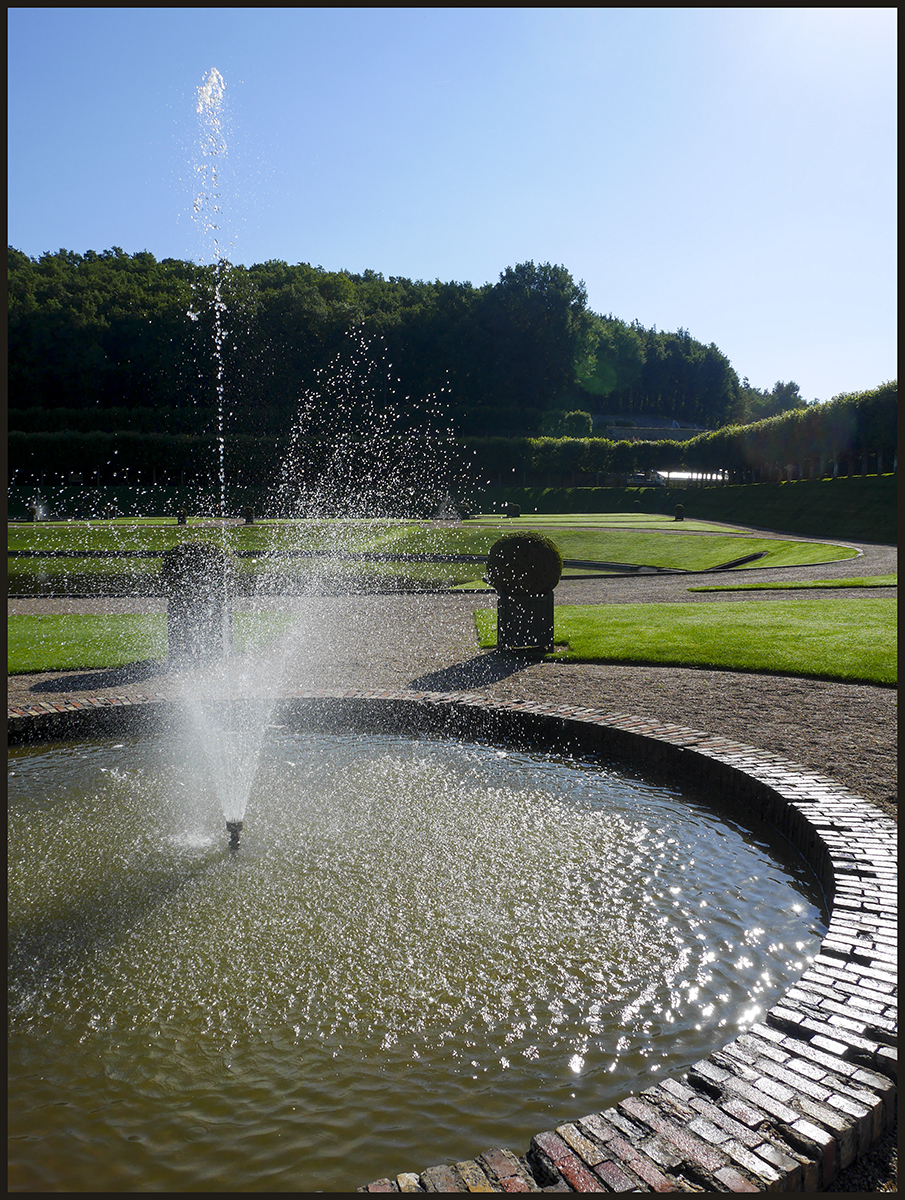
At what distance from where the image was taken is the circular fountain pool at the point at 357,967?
2.46 m

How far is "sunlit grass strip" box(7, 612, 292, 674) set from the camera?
9723mm

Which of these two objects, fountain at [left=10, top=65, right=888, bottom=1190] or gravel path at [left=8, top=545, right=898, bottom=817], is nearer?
fountain at [left=10, top=65, right=888, bottom=1190]

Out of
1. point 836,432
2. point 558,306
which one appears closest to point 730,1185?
point 836,432

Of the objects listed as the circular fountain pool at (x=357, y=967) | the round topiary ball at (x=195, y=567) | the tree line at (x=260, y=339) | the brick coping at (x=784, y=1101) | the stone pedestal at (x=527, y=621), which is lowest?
the circular fountain pool at (x=357, y=967)

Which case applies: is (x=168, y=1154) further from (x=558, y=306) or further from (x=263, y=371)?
(x=558, y=306)

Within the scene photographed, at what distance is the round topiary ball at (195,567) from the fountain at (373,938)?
3998 millimetres

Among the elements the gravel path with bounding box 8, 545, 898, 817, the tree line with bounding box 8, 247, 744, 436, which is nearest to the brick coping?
the gravel path with bounding box 8, 545, 898, 817

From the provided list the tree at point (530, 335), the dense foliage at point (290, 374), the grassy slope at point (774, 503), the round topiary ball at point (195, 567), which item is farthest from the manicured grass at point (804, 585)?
the tree at point (530, 335)

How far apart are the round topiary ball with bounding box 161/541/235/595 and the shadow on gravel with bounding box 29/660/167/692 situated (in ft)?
4.12

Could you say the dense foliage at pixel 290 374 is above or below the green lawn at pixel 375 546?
above

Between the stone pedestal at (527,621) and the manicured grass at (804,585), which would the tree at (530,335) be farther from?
the stone pedestal at (527,621)

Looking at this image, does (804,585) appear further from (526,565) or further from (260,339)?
(260,339)

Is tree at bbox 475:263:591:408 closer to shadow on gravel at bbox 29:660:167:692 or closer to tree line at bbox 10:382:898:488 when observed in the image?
tree line at bbox 10:382:898:488

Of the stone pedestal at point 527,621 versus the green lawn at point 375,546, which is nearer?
the stone pedestal at point 527,621
